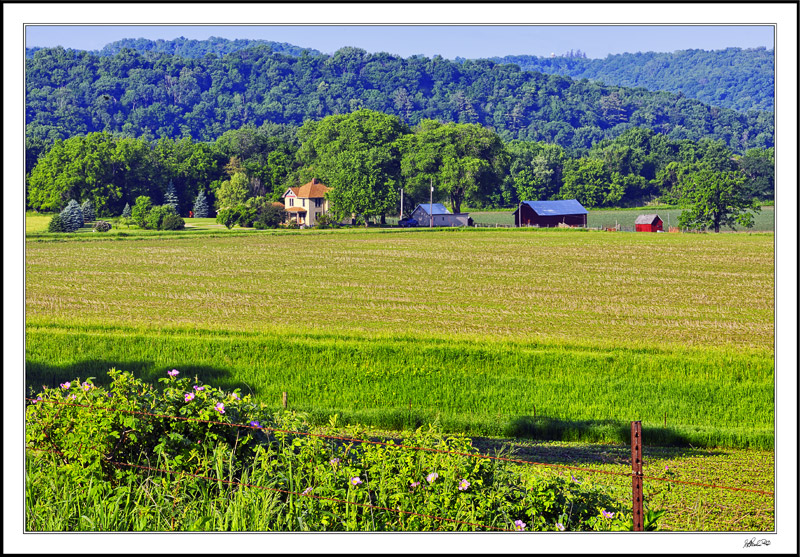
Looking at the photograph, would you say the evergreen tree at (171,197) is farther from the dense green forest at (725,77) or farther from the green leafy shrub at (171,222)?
the dense green forest at (725,77)

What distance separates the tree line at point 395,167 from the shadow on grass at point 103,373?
45.8m

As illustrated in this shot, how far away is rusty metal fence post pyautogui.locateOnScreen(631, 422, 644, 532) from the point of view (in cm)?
585

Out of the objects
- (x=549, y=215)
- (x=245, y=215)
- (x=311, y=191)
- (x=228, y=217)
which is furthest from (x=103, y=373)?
(x=549, y=215)

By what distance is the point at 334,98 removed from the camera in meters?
169

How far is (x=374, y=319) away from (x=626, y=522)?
17.8 metres

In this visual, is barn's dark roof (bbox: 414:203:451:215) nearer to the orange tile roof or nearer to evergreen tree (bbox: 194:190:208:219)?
the orange tile roof

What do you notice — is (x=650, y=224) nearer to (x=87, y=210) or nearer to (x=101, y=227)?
(x=101, y=227)

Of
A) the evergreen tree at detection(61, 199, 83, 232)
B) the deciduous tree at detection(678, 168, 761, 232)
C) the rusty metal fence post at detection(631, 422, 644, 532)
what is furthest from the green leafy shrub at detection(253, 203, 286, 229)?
the rusty metal fence post at detection(631, 422, 644, 532)

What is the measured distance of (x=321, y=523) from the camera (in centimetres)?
652

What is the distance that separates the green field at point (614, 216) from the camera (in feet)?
242

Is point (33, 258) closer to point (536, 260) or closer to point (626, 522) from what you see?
point (536, 260)

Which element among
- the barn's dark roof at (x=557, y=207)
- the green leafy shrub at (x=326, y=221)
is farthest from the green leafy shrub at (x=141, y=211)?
the barn's dark roof at (x=557, y=207)

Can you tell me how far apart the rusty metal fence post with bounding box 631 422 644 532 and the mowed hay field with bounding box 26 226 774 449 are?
6609 mm

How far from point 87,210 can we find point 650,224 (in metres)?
45.4
